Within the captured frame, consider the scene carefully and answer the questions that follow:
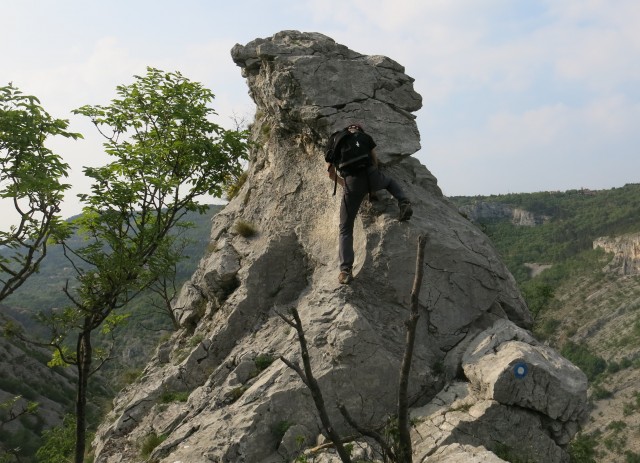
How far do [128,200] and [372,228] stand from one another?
4.90 m

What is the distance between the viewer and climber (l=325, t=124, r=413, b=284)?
8672mm

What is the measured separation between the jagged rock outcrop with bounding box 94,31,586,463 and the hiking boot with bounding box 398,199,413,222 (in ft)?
0.68

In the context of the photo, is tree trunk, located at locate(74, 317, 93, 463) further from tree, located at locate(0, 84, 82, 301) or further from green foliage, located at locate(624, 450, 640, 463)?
green foliage, located at locate(624, 450, 640, 463)

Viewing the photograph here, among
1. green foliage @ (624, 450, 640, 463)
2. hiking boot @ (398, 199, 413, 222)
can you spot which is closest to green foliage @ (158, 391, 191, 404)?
hiking boot @ (398, 199, 413, 222)

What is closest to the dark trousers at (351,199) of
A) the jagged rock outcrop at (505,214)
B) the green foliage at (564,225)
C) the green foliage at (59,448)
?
the green foliage at (59,448)

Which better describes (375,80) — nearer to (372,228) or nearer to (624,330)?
(372,228)

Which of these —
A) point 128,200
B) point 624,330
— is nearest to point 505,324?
point 128,200

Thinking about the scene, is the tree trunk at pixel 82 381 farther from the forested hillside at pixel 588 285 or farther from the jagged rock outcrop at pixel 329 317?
the forested hillside at pixel 588 285

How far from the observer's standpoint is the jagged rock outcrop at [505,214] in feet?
467

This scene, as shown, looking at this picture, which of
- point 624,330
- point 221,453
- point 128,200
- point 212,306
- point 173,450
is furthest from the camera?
point 624,330

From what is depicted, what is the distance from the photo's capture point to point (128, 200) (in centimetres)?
1009

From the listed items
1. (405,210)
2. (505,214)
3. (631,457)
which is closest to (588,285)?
(505,214)

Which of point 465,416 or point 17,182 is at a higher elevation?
point 17,182

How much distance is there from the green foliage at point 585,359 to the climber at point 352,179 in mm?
83458
